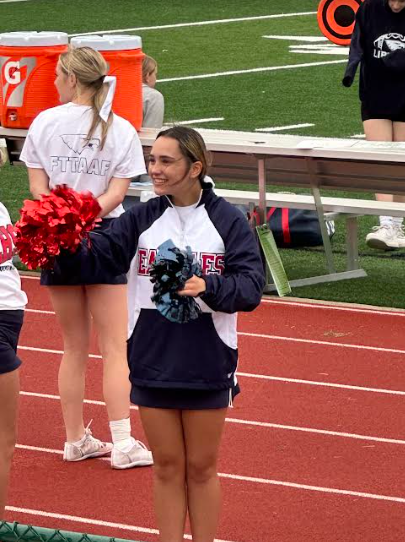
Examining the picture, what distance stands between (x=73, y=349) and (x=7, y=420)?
50.1 inches

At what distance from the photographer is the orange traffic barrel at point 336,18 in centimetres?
1366

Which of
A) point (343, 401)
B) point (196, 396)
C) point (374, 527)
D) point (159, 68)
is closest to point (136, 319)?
point (196, 396)

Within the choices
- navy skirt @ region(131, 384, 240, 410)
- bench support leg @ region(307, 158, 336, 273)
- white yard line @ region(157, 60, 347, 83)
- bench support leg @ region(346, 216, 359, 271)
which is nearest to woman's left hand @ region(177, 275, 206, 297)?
navy skirt @ region(131, 384, 240, 410)

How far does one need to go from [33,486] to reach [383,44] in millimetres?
5567

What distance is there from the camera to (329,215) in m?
10.1

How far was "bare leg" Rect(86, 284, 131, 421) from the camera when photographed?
629 centimetres

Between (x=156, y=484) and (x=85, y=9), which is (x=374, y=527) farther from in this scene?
(x=85, y=9)

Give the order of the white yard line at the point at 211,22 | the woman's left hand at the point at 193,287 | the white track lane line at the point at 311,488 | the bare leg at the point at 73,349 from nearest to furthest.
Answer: the woman's left hand at the point at 193,287 < the white track lane line at the point at 311,488 < the bare leg at the point at 73,349 < the white yard line at the point at 211,22

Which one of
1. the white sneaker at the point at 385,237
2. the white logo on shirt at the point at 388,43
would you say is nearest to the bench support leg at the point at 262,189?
the white sneaker at the point at 385,237

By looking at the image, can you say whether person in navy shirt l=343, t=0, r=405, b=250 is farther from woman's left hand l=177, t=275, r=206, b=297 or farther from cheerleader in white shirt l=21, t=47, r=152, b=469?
woman's left hand l=177, t=275, r=206, b=297

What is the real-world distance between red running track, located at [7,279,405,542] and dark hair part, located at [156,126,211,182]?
5.40ft

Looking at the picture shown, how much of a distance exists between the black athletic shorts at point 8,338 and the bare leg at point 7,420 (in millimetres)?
33

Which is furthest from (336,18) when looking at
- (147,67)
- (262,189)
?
(262,189)

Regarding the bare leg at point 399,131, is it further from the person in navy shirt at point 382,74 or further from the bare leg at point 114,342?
the bare leg at point 114,342
